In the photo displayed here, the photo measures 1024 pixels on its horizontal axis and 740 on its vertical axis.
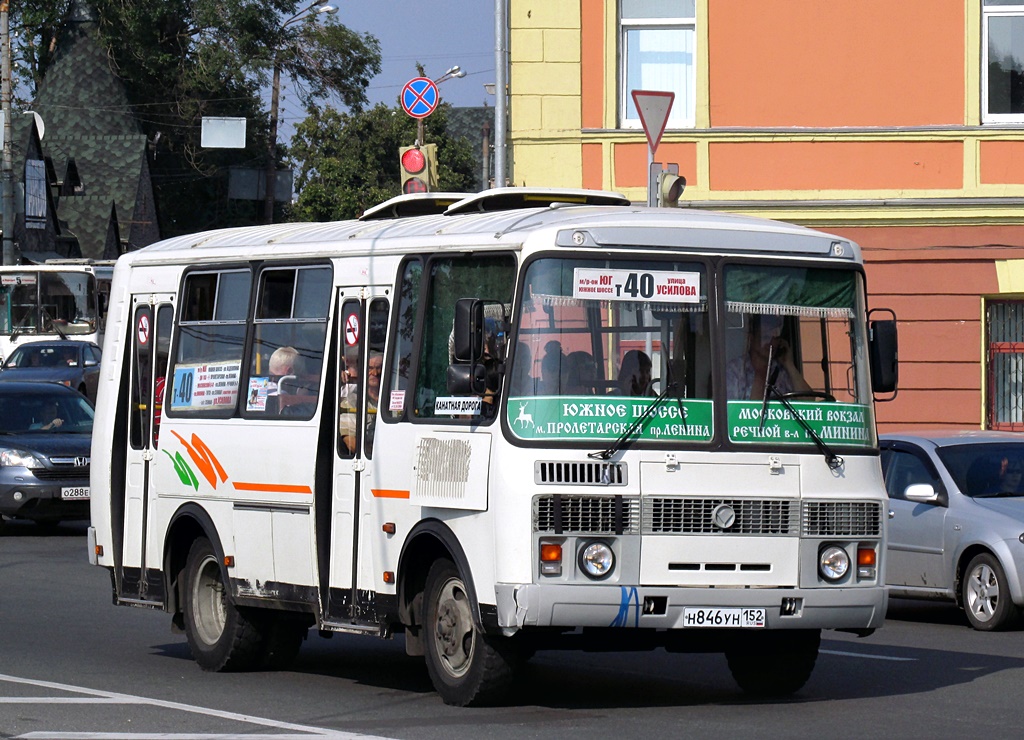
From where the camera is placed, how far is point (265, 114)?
74.4 metres

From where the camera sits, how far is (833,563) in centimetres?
977

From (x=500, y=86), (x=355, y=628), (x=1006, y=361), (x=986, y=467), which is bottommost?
(x=355, y=628)

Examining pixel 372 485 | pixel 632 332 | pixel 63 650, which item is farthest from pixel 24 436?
pixel 632 332

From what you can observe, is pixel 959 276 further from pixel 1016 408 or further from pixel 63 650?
pixel 63 650

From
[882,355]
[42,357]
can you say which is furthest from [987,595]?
[42,357]

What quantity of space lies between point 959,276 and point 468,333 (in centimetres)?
1374

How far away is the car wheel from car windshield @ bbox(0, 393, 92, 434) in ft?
38.3

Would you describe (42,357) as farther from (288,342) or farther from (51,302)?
(288,342)

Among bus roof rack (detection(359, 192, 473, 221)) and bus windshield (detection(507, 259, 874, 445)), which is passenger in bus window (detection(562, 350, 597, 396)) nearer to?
bus windshield (detection(507, 259, 874, 445))

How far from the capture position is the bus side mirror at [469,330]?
933 centimetres

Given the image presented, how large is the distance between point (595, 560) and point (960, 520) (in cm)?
621

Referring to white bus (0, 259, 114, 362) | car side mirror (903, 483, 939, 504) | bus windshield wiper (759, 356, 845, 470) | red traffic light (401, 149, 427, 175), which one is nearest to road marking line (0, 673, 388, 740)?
bus windshield wiper (759, 356, 845, 470)

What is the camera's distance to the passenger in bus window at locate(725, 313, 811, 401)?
9.78m

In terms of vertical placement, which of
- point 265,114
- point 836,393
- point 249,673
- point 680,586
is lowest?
point 249,673
